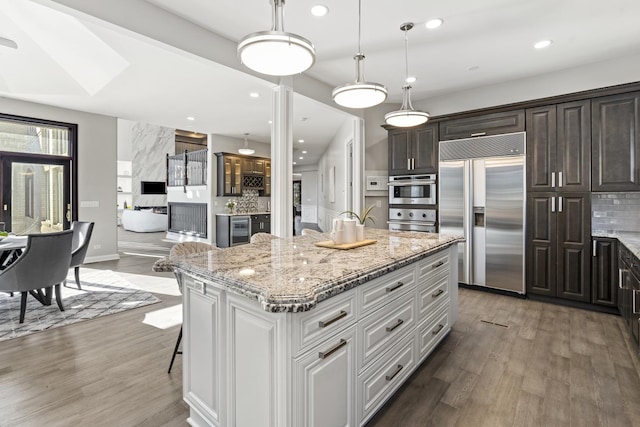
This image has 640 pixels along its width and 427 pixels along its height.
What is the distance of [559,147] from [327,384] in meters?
4.00

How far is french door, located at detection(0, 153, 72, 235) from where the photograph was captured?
17.6ft

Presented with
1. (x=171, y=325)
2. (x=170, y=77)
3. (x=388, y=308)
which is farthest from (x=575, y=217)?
(x=170, y=77)

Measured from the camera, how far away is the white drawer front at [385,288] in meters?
1.55

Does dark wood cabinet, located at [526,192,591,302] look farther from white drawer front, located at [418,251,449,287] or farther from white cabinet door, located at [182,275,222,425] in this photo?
white cabinet door, located at [182,275,222,425]

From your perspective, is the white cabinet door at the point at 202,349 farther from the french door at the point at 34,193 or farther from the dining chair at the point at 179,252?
the french door at the point at 34,193

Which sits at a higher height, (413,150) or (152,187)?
(152,187)

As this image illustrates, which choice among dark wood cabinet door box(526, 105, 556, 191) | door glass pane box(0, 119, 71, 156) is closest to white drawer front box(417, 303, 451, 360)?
dark wood cabinet door box(526, 105, 556, 191)

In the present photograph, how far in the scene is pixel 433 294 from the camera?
2365 millimetres

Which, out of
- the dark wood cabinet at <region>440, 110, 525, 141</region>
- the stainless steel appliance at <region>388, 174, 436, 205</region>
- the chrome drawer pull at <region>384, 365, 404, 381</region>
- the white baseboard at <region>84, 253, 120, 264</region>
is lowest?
the chrome drawer pull at <region>384, 365, 404, 381</region>

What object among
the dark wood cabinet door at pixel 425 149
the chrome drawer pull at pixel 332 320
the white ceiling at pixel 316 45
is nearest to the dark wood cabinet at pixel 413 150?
the dark wood cabinet door at pixel 425 149

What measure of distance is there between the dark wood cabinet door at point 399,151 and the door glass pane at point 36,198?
6050 mm

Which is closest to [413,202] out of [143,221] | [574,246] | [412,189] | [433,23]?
[412,189]

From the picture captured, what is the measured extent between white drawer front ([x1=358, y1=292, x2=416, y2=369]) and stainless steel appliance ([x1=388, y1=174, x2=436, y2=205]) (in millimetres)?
2834

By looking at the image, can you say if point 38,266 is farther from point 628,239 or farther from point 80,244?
point 628,239
